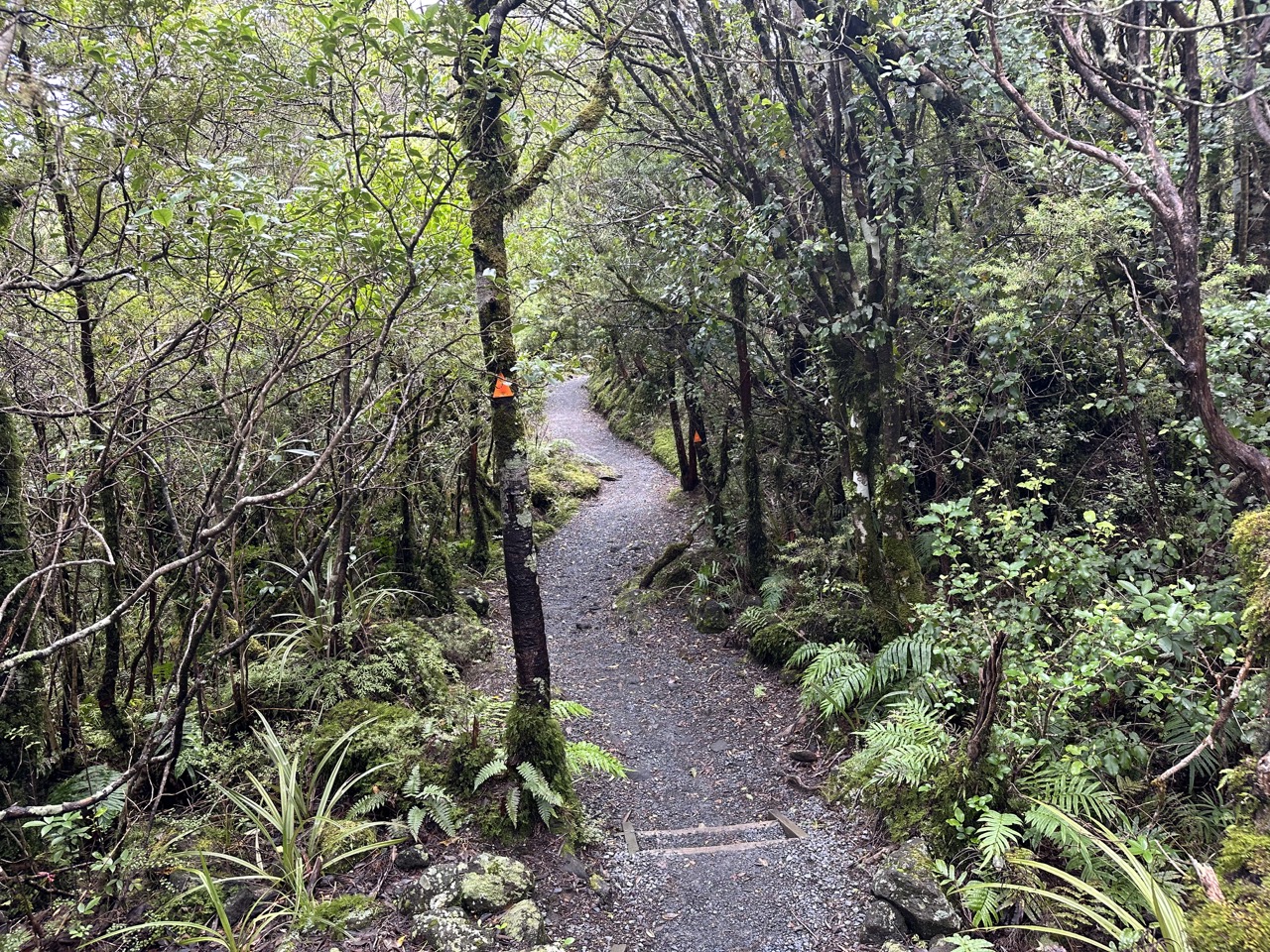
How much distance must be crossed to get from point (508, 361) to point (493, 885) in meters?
3.51

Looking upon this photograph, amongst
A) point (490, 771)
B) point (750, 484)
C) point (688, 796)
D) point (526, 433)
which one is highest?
point (526, 433)

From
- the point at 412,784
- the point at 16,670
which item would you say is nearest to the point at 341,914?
the point at 412,784

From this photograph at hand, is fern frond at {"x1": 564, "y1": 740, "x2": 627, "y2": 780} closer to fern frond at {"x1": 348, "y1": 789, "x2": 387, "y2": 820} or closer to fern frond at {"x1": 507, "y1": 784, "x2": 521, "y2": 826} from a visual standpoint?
fern frond at {"x1": 507, "y1": 784, "x2": 521, "y2": 826}

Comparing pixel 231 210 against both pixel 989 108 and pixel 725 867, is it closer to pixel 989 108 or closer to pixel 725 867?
pixel 725 867

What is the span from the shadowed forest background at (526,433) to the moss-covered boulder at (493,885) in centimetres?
43

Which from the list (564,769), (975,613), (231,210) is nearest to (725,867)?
(564,769)

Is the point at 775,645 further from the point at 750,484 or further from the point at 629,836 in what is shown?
the point at 629,836

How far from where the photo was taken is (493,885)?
409 centimetres

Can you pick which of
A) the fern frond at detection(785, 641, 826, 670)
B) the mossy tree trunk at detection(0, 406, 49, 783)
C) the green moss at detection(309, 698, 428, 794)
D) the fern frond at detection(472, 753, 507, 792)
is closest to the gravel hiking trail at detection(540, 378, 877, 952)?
the fern frond at detection(785, 641, 826, 670)

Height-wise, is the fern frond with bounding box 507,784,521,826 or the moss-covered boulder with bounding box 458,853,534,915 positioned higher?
the fern frond with bounding box 507,784,521,826

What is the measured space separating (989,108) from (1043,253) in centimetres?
193

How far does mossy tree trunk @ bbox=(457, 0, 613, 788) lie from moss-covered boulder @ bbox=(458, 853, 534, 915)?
726 millimetres

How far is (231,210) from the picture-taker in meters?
3.63

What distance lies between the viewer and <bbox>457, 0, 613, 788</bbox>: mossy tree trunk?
4672mm
